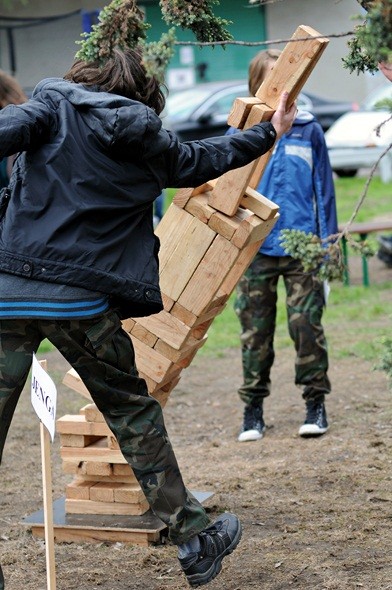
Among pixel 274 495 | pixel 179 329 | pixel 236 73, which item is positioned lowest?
pixel 236 73

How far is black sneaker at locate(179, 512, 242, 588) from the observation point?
3.84 m

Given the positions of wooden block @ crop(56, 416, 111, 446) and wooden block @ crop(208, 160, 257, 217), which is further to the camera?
wooden block @ crop(56, 416, 111, 446)

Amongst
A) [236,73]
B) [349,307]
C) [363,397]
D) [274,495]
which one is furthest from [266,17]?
[274,495]

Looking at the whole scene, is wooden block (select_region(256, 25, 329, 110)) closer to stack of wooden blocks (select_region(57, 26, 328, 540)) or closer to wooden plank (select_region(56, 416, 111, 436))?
stack of wooden blocks (select_region(57, 26, 328, 540))

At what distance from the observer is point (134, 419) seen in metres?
3.78

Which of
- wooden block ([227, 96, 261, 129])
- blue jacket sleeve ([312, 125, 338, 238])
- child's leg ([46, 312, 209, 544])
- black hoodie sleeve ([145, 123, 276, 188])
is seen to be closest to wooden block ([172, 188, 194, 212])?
wooden block ([227, 96, 261, 129])

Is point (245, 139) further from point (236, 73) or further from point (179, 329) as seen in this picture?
point (236, 73)

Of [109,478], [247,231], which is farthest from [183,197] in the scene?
[109,478]

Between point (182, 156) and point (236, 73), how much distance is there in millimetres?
25214

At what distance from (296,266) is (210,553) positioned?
2.35 meters

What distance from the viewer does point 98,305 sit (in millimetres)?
3539

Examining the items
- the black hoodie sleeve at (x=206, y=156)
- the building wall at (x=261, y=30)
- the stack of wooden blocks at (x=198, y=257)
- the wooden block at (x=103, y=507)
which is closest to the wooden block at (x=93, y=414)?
the stack of wooden blocks at (x=198, y=257)

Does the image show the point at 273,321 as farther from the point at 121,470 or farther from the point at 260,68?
the point at 121,470

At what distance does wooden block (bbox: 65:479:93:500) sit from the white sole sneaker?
5.52 ft
